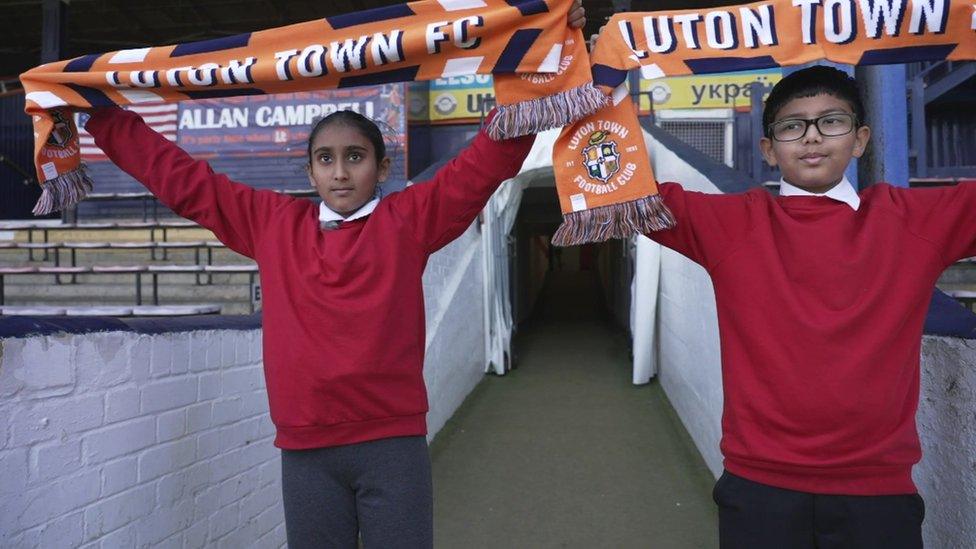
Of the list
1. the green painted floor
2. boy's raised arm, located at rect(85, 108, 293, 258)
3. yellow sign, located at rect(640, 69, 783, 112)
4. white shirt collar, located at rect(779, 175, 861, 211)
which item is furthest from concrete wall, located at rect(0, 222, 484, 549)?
yellow sign, located at rect(640, 69, 783, 112)

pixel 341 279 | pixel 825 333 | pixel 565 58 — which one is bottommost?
pixel 825 333

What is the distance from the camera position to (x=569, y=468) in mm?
3814

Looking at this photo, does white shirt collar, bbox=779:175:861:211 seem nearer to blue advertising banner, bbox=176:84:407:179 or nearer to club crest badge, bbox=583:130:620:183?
club crest badge, bbox=583:130:620:183

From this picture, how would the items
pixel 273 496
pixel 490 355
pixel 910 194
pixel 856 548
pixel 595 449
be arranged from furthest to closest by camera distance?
pixel 490 355
pixel 595 449
pixel 273 496
pixel 910 194
pixel 856 548

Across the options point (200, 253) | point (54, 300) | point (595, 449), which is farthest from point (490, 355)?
point (54, 300)

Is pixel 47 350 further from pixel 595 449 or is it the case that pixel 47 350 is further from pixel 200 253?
pixel 200 253

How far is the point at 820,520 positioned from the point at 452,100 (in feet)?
29.2

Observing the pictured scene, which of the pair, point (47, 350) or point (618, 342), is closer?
point (47, 350)

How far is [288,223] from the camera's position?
1510 mm

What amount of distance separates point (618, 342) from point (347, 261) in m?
6.79

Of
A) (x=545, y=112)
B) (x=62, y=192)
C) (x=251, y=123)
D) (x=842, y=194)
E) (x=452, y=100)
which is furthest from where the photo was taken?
(x=452, y=100)

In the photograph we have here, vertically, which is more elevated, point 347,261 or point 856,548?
point 347,261

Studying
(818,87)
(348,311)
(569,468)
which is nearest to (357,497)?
(348,311)

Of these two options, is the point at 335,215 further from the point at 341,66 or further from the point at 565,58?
the point at 565,58
